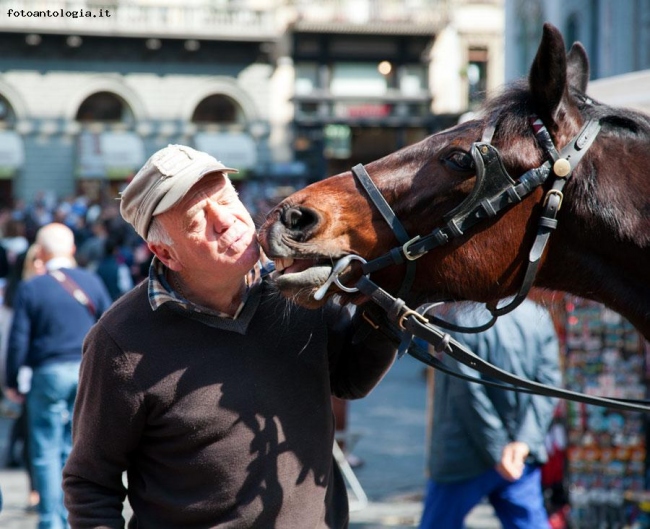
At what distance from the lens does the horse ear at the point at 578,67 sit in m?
2.31

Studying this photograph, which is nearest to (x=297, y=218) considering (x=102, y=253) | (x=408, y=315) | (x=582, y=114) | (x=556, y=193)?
(x=408, y=315)

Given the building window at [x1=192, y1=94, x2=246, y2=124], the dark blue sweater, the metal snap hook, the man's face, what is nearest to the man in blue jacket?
the dark blue sweater

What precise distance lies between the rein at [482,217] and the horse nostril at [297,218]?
13cm

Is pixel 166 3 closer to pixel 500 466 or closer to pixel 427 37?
pixel 427 37

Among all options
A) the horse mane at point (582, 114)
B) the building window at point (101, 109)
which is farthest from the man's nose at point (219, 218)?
the building window at point (101, 109)

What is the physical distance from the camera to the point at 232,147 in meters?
28.2

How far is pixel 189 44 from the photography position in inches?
1123

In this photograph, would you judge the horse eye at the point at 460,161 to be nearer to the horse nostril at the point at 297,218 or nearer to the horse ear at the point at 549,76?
the horse ear at the point at 549,76

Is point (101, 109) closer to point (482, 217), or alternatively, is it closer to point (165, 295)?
point (165, 295)

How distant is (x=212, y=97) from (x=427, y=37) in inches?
309

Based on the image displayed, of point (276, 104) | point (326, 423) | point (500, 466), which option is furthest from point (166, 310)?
point (276, 104)

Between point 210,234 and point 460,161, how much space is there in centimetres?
66

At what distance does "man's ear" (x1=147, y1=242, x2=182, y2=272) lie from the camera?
2.27 meters

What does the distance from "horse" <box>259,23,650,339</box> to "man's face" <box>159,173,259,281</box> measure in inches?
5.5
